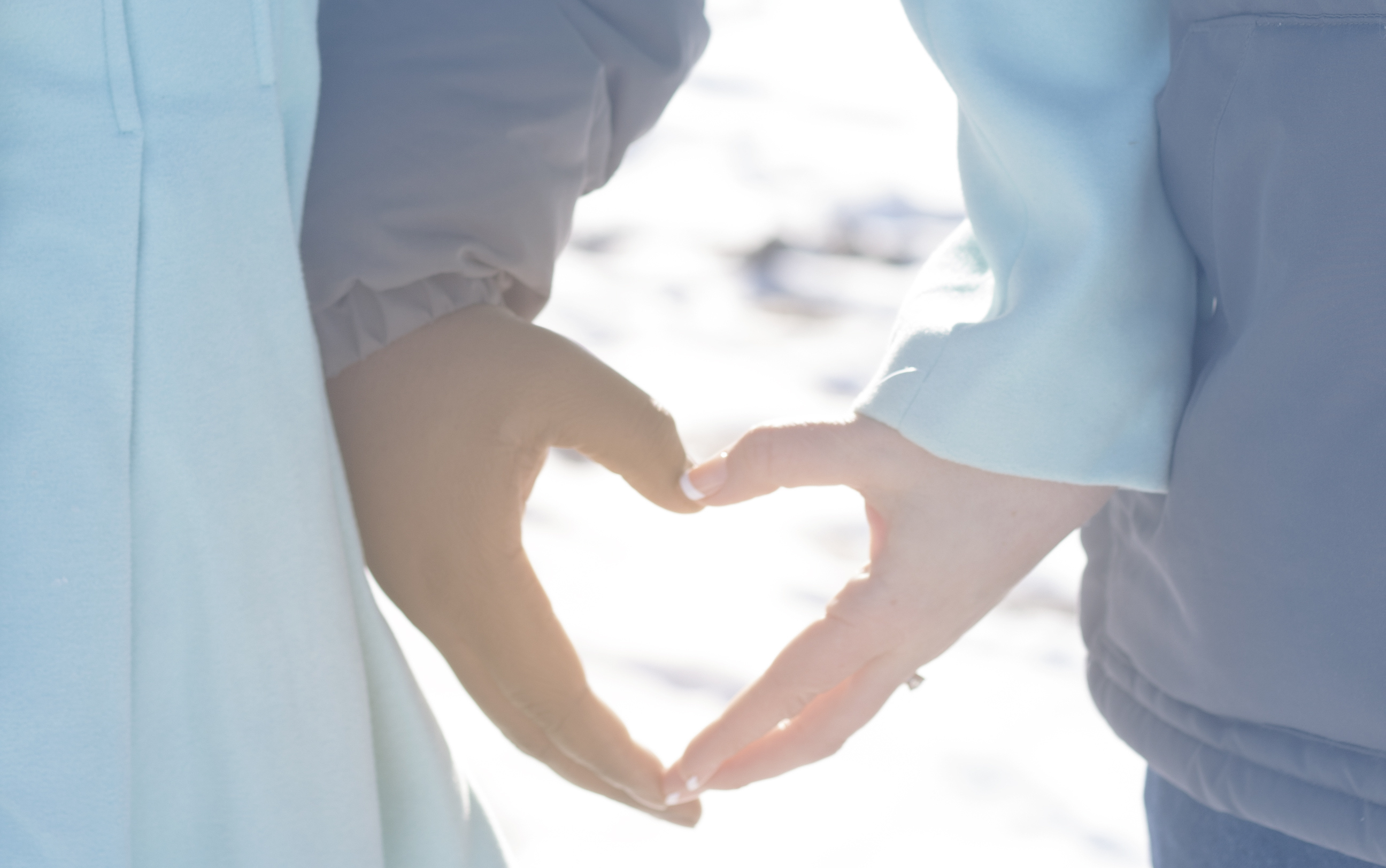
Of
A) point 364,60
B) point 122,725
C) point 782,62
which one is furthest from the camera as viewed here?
point 782,62

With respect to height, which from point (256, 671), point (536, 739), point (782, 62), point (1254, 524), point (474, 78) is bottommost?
point (782, 62)

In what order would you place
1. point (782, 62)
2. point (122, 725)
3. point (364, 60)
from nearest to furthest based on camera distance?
point (122, 725)
point (364, 60)
point (782, 62)

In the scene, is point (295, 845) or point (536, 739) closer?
point (295, 845)

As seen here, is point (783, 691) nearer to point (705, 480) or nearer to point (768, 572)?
point (705, 480)

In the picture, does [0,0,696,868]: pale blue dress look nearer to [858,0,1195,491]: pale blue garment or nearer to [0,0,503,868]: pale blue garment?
[0,0,503,868]: pale blue garment

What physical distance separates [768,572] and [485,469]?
0.77 m

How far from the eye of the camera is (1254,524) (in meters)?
0.59

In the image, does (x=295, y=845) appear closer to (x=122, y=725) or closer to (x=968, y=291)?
(x=122, y=725)

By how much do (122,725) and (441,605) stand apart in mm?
175

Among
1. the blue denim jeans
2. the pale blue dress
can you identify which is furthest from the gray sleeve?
the blue denim jeans

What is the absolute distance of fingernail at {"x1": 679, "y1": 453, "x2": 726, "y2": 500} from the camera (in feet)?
2.34

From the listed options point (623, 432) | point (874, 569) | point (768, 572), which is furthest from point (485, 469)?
point (768, 572)

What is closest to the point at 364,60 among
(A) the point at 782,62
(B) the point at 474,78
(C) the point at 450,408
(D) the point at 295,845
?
(B) the point at 474,78

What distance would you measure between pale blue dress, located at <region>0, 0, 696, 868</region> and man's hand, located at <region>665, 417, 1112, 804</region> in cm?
22
